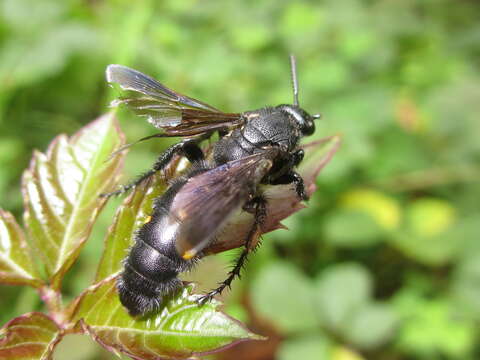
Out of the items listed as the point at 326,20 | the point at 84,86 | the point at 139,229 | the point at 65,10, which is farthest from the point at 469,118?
the point at 139,229

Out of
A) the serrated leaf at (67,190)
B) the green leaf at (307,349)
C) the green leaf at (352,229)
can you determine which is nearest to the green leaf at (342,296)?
the green leaf at (307,349)

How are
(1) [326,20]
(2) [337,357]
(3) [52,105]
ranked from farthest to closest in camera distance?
(1) [326,20], (3) [52,105], (2) [337,357]

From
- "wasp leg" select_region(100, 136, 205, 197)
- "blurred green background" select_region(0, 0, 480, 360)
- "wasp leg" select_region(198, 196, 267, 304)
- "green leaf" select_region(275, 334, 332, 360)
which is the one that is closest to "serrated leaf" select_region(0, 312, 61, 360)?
"wasp leg" select_region(198, 196, 267, 304)

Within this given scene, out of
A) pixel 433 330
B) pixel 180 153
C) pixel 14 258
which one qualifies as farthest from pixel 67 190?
pixel 433 330

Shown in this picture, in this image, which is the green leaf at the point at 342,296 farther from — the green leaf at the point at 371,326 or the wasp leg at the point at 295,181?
the wasp leg at the point at 295,181

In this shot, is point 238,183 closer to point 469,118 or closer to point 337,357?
point 337,357

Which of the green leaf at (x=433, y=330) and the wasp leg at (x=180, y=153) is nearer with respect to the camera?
the wasp leg at (x=180, y=153)

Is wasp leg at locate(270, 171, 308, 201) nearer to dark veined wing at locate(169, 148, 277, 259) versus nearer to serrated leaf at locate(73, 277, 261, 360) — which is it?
dark veined wing at locate(169, 148, 277, 259)
